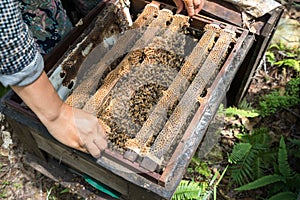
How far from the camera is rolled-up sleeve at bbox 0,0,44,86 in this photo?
1.44 m

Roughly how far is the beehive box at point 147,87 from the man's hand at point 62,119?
0.11 metres

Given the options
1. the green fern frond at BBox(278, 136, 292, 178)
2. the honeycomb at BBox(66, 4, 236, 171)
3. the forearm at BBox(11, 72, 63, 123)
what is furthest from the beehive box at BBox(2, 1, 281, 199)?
the green fern frond at BBox(278, 136, 292, 178)

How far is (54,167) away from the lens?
282 centimetres

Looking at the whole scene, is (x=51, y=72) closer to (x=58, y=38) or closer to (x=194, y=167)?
(x=58, y=38)

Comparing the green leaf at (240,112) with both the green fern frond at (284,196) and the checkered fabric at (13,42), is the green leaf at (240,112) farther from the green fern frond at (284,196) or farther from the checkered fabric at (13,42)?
the checkered fabric at (13,42)

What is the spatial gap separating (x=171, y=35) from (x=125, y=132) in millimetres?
782

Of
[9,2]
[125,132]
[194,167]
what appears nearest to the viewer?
[9,2]

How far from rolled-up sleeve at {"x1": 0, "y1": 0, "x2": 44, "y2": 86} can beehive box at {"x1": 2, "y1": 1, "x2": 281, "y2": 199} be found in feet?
1.89

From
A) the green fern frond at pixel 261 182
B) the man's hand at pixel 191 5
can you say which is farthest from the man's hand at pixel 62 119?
the green fern frond at pixel 261 182

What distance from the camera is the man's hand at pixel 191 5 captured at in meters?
2.53

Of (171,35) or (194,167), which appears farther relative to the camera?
(194,167)

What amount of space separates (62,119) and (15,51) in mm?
463

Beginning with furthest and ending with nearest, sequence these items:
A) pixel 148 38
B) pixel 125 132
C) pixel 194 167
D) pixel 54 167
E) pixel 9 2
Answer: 1. pixel 194 167
2. pixel 54 167
3. pixel 148 38
4. pixel 125 132
5. pixel 9 2

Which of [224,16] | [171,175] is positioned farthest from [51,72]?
[224,16]
